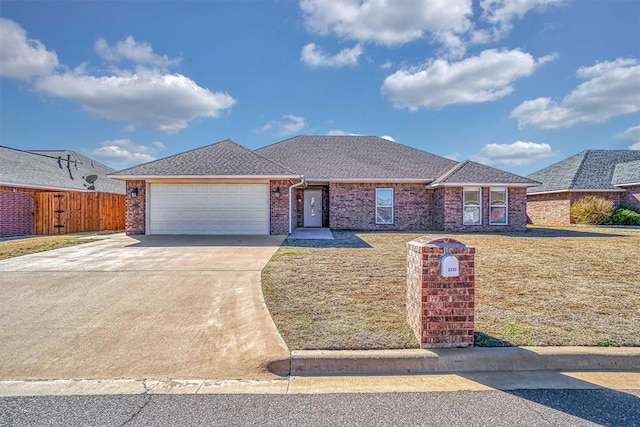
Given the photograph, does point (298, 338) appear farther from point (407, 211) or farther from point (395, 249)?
point (407, 211)

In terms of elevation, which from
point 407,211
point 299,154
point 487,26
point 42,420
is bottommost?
point 42,420

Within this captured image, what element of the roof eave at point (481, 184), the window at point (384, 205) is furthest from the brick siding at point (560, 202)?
the window at point (384, 205)

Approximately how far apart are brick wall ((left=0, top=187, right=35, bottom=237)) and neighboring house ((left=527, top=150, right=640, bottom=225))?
92.6ft

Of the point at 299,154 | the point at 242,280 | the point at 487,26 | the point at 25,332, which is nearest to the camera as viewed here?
the point at 25,332

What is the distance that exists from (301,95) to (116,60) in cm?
869

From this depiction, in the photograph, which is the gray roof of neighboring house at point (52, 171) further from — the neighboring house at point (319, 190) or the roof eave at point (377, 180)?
the roof eave at point (377, 180)

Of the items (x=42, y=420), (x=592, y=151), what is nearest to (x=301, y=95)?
(x=42, y=420)

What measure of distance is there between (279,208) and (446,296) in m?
11.0

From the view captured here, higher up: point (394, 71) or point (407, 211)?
point (394, 71)

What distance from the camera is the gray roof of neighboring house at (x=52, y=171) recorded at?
54.5 ft

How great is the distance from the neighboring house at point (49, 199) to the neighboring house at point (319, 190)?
560 cm

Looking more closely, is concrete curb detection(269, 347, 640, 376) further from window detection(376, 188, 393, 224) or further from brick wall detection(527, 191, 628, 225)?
brick wall detection(527, 191, 628, 225)

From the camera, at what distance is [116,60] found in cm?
1374

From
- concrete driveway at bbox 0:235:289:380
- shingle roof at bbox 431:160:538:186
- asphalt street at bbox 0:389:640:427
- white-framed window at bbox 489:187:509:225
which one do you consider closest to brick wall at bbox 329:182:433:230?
shingle roof at bbox 431:160:538:186
